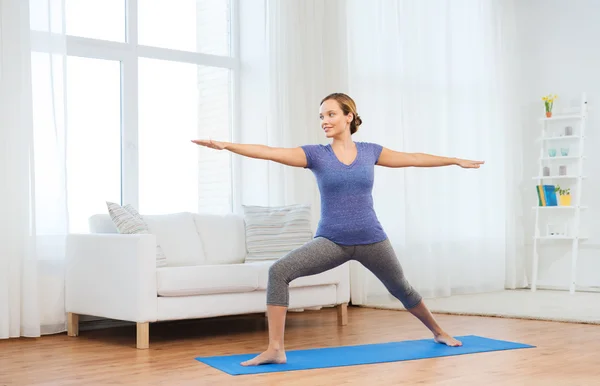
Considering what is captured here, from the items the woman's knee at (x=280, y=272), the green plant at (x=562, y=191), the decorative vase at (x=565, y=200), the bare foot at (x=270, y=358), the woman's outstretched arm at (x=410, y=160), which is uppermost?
the woman's outstretched arm at (x=410, y=160)

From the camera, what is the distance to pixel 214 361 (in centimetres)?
376

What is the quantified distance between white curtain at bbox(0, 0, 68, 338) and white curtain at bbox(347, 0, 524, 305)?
2.50 m

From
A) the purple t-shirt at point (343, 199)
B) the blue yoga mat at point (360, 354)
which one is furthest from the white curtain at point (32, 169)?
the purple t-shirt at point (343, 199)

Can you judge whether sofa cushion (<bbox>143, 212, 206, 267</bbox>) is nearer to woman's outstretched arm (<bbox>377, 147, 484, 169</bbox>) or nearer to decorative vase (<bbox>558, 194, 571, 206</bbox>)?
woman's outstretched arm (<bbox>377, 147, 484, 169</bbox>)

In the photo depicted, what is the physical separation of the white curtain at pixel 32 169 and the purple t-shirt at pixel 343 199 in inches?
74.0

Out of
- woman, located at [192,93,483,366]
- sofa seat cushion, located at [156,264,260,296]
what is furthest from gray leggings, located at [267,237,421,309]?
sofa seat cushion, located at [156,264,260,296]

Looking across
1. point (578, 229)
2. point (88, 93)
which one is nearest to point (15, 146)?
point (88, 93)

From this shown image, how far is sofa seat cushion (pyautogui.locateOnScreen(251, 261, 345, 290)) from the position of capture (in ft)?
15.5

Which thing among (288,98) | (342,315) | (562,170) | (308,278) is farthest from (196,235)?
(562,170)

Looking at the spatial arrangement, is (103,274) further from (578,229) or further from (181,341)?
(578,229)

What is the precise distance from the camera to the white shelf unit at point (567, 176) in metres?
7.53

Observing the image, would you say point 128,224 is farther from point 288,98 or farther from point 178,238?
point 288,98

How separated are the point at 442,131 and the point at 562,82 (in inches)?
57.9

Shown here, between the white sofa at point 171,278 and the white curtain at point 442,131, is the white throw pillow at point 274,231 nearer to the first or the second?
the white sofa at point 171,278
